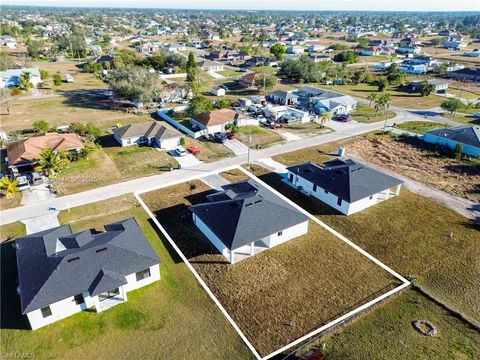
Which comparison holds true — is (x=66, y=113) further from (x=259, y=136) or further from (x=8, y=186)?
(x=259, y=136)

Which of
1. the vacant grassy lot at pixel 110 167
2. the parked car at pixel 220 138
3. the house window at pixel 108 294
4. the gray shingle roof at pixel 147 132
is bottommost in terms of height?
the house window at pixel 108 294

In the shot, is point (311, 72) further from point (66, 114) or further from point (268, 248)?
point (268, 248)

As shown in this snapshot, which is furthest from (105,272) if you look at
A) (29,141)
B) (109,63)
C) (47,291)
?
(109,63)

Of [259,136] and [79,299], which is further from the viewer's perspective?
[259,136]

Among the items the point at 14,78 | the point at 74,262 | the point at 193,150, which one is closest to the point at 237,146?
the point at 193,150

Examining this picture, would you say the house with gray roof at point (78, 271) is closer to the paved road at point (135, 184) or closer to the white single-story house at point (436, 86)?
the paved road at point (135, 184)

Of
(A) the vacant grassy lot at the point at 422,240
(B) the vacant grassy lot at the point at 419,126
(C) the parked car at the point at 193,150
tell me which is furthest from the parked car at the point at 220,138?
(B) the vacant grassy lot at the point at 419,126
